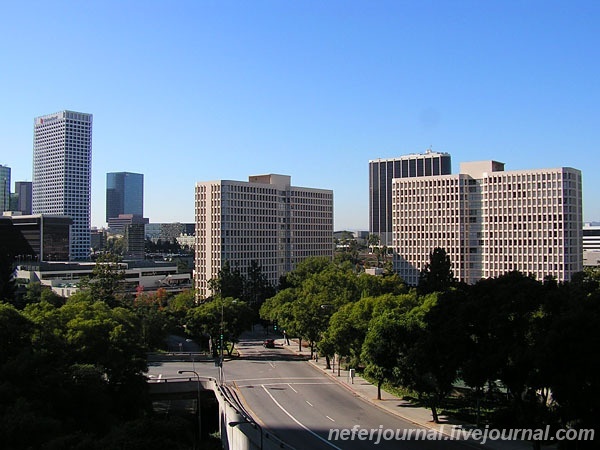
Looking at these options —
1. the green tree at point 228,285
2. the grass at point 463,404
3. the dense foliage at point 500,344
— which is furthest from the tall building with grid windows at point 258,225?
the grass at point 463,404

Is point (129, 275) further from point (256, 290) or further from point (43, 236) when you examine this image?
point (256, 290)

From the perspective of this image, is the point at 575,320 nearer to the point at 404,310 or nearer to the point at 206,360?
the point at 404,310

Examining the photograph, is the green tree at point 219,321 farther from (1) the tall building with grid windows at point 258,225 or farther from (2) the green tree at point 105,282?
(1) the tall building with grid windows at point 258,225

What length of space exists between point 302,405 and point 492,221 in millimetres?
110901

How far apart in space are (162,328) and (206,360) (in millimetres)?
8890

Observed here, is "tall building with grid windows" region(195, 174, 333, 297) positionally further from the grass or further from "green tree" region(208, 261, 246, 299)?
the grass

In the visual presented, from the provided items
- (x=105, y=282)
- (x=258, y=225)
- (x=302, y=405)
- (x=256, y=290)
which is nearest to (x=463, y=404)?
(x=302, y=405)

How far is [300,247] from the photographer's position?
518ft

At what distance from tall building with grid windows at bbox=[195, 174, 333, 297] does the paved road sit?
66994 mm

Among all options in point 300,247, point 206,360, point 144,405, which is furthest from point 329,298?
point 300,247

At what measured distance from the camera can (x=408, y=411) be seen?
4381 centimetres

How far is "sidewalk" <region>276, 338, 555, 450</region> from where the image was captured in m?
35.1

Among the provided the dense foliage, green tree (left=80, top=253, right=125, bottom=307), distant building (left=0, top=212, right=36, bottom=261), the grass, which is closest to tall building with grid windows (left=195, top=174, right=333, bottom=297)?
green tree (left=80, top=253, right=125, bottom=307)

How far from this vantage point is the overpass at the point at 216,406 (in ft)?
111
